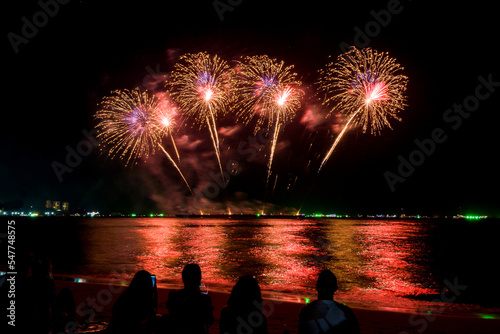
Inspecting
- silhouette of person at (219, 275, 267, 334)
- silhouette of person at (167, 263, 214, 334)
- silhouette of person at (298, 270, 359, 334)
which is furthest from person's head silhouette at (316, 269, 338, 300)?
silhouette of person at (167, 263, 214, 334)

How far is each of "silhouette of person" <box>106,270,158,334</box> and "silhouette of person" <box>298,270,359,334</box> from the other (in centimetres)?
212

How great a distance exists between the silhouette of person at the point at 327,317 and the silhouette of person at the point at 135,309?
2.12 meters

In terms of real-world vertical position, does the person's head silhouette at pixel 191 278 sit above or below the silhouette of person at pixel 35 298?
above

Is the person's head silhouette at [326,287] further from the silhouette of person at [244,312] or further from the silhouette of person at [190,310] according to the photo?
the silhouette of person at [190,310]

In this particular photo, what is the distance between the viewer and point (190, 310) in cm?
429

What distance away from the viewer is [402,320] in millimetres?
8398

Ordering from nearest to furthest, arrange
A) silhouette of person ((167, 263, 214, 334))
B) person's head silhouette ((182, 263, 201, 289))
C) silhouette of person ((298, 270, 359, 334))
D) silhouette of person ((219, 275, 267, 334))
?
1. silhouette of person ((298, 270, 359, 334))
2. silhouette of person ((219, 275, 267, 334))
3. silhouette of person ((167, 263, 214, 334))
4. person's head silhouette ((182, 263, 201, 289))

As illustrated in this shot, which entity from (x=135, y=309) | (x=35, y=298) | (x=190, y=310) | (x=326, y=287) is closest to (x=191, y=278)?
(x=190, y=310)

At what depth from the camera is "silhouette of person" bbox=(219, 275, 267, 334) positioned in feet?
12.4

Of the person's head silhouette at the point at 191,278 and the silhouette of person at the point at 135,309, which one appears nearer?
the silhouette of person at the point at 135,309

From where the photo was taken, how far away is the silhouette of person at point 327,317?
362 centimetres

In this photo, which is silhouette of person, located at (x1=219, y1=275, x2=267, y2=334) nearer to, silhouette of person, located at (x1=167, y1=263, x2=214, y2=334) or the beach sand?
silhouette of person, located at (x1=167, y1=263, x2=214, y2=334)

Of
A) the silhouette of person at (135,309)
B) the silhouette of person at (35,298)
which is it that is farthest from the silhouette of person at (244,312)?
the silhouette of person at (35,298)

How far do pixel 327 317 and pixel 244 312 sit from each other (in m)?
0.92
